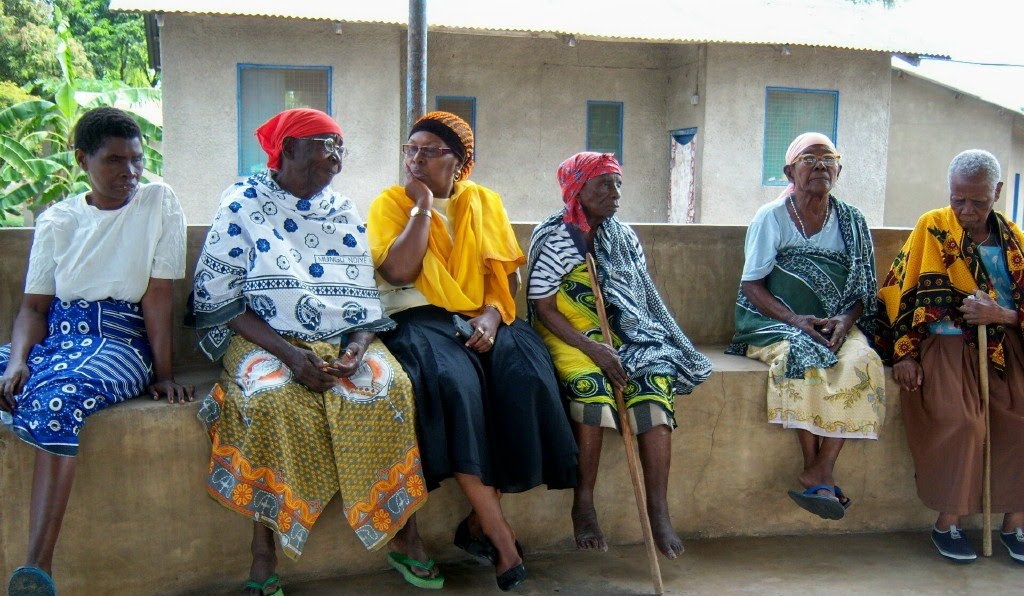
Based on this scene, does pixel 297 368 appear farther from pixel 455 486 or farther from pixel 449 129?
pixel 449 129

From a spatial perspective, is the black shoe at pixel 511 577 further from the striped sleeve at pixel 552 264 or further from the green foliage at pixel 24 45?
the green foliage at pixel 24 45

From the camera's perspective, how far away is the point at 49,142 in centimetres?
1598

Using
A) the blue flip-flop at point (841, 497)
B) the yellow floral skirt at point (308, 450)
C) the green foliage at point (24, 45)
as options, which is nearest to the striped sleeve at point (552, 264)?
the yellow floral skirt at point (308, 450)

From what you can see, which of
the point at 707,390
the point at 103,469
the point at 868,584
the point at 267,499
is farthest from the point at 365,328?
the point at 868,584

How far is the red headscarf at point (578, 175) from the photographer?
4.05 meters

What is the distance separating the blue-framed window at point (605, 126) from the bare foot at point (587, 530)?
990 cm

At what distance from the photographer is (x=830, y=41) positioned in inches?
484

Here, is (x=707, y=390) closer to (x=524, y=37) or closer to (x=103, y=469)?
(x=103, y=469)

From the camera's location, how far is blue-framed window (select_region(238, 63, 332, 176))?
440 inches

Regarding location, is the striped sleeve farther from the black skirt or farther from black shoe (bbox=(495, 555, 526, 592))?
black shoe (bbox=(495, 555, 526, 592))

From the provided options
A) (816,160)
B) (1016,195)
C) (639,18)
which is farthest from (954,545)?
(1016,195)

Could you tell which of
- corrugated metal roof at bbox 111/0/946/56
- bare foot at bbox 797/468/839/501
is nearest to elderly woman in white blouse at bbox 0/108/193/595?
bare foot at bbox 797/468/839/501

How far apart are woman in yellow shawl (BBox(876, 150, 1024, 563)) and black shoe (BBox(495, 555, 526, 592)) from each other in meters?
2.00

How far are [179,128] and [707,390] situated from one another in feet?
28.7
